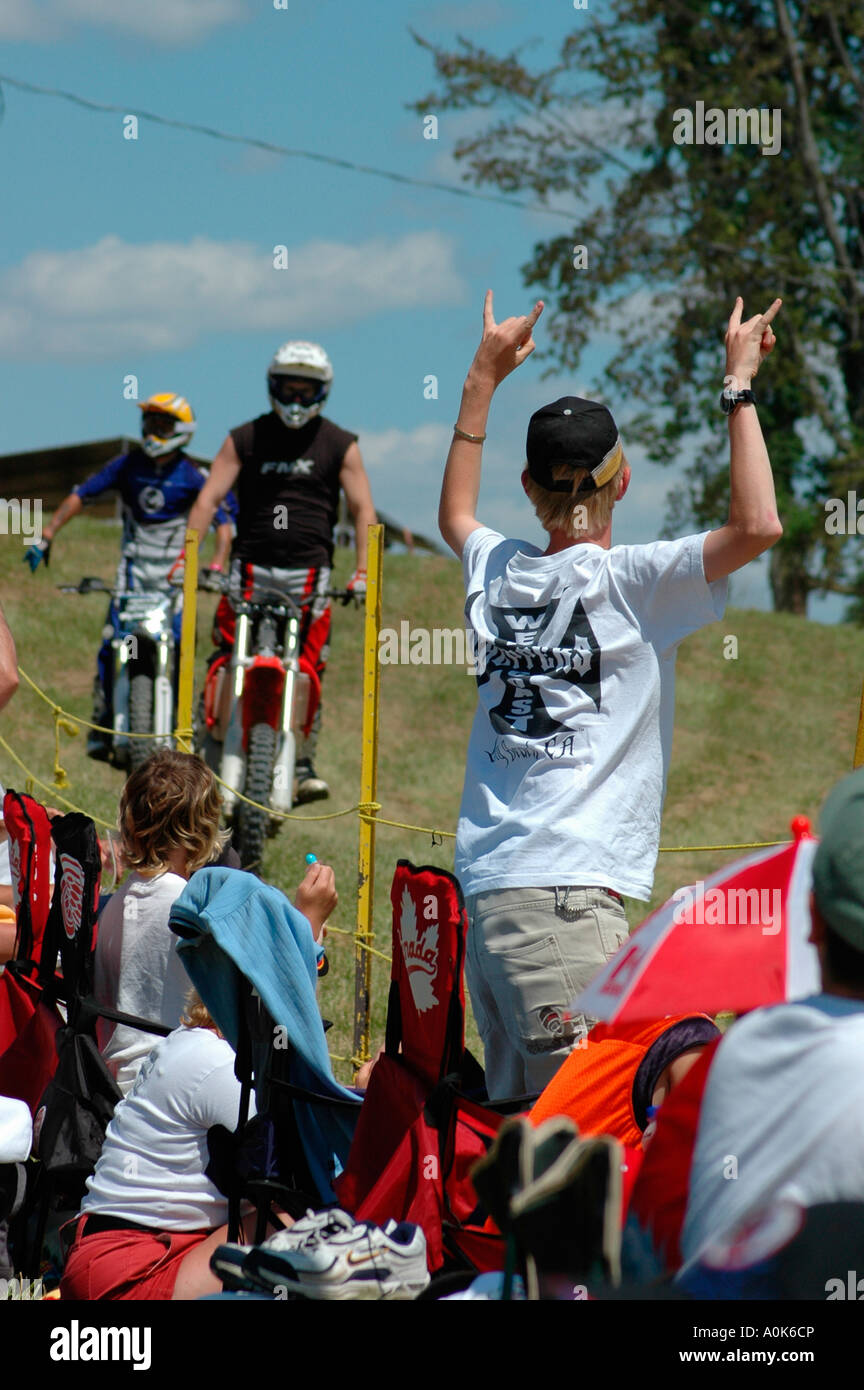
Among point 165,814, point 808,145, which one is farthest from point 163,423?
point 808,145

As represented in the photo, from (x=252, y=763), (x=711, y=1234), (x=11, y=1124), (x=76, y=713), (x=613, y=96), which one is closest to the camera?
(x=711, y=1234)

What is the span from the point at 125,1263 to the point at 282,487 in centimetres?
593

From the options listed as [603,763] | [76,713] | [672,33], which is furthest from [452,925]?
[672,33]

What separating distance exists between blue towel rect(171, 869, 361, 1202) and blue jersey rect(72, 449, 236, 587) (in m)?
6.61

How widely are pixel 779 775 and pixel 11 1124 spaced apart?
10.2 meters

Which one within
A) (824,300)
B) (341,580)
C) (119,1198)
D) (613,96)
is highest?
(613,96)

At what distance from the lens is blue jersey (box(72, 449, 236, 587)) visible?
9711mm

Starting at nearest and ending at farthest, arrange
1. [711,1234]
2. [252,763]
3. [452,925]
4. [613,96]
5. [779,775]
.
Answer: [711,1234] → [452,925] → [252,763] → [779,775] → [613,96]

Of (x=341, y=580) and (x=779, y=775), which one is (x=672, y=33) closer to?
(x=341, y=580)

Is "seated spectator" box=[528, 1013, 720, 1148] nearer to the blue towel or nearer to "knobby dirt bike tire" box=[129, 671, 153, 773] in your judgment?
the blue towel

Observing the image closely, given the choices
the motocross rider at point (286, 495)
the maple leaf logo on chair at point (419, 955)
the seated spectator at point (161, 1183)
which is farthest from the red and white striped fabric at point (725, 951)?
the motocross rider at point (286, 495)

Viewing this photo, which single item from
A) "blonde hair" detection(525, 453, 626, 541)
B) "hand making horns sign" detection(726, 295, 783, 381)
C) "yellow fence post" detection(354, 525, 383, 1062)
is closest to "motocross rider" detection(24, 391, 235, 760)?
"yellow fence post" detection(354, 525, 383, 1062)

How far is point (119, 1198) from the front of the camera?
3236 millimetres

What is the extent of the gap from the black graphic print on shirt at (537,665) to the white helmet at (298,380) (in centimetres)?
557
